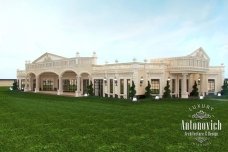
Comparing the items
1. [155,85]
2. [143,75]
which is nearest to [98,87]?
[143,75]

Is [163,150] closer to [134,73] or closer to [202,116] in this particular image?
[202,116]

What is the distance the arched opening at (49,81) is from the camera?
173ft

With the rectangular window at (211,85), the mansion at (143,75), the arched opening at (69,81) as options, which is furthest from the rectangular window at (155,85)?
the arched opening at (69,81)

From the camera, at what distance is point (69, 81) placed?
4644 cm

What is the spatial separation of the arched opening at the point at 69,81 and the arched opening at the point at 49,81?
502cm

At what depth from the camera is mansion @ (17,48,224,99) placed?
33562 mm

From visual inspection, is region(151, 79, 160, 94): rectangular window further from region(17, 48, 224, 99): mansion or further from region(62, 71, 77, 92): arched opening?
region(62, 71, 77, 92): arched opening

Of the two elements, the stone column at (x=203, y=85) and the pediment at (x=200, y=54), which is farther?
the stone column at (x=203, y=85)

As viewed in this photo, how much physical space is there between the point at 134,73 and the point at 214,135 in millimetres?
19548

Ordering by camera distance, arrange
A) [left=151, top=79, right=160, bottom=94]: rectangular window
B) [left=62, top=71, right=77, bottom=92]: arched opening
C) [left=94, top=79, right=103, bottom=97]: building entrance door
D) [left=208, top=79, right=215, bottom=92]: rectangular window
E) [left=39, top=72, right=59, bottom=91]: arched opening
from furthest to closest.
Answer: [left=39, top=72, right=59, bottom=91]: arched opening
[left=62, top=71, right=77, bottom=92]: arched opening
[left=208, top=79, right=215, bottom=92]: rectangular window
[left=94, top=79, right=103, bottom=97]: building entrance door
[left=151, top=79, right=160, bottom=94]: rectangular window

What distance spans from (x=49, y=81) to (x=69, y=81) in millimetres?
8951

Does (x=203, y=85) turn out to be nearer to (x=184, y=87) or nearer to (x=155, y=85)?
(x=184, y=87)

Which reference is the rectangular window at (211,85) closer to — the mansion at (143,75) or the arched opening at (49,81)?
the mansion at (143,75)

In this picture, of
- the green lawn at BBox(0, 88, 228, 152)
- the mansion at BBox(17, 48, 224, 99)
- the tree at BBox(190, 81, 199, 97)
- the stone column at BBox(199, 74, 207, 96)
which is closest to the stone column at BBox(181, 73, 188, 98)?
the mansion at BBox(17, 48, 224, 99)
